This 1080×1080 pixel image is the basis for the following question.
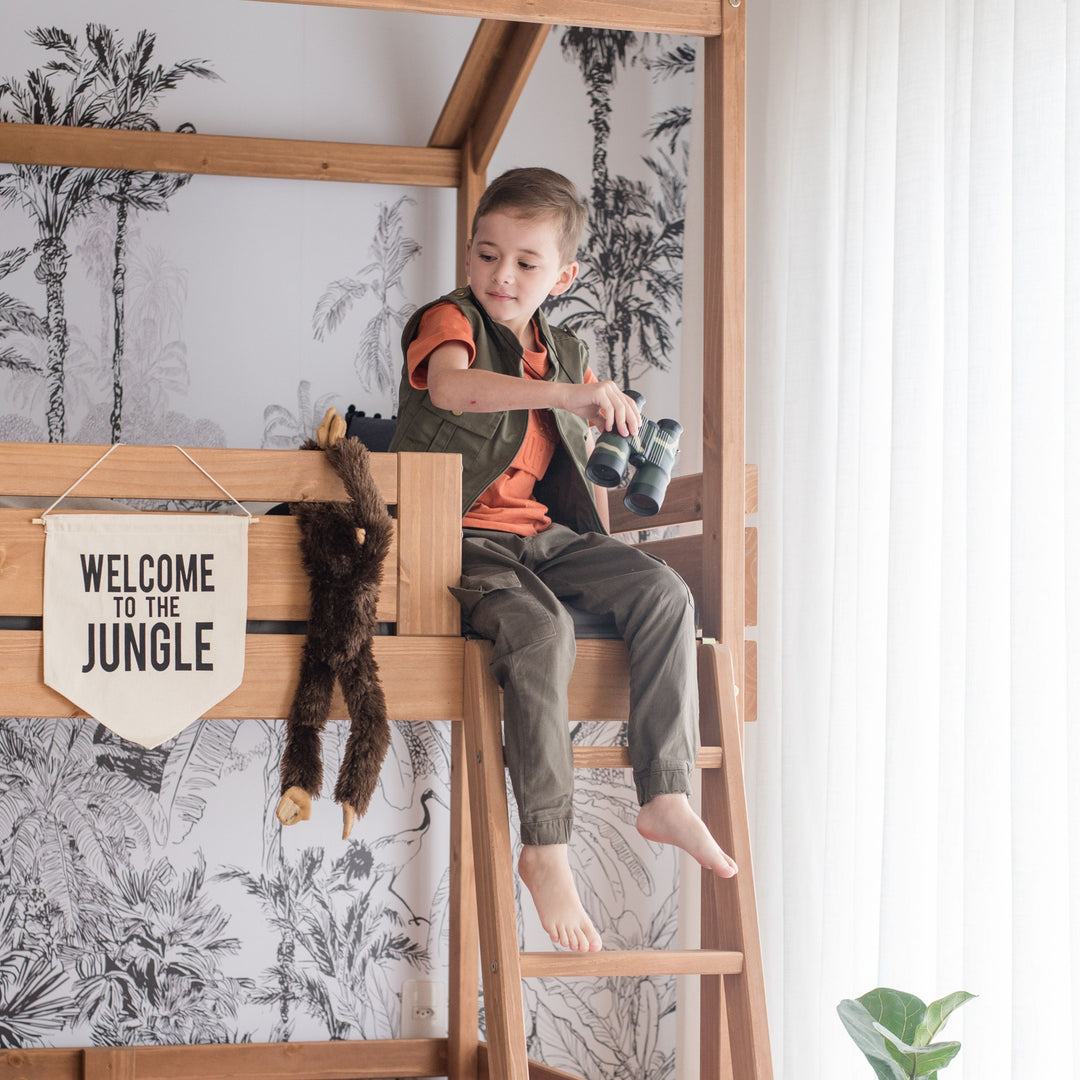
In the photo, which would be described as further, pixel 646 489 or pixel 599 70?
pixel 599 70

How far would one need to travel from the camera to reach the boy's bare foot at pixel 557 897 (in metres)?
1.46

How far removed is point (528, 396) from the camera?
1620mm

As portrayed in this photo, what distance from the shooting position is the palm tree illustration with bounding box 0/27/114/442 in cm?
254

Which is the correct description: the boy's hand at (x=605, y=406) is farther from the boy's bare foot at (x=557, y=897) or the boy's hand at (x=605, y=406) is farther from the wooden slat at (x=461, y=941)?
the wooden slat at (x=461, y=941)

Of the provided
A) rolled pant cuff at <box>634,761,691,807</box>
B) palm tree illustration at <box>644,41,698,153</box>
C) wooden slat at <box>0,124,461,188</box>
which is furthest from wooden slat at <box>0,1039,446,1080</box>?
palm tree illustration at <box>644,41,698,153</box>

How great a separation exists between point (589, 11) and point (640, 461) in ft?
2.07

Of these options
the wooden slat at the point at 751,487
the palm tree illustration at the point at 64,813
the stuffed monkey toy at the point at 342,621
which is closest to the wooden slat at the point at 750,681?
the wooden slat at the point at 751,487

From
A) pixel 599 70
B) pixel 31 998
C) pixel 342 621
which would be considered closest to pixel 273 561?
pixel 342 621

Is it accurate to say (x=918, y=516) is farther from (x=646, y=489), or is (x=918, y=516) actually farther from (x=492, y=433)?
(x=492, y=433)

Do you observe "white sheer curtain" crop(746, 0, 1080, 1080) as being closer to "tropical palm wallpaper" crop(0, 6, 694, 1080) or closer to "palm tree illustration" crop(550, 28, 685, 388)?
"palm tree illustration" crop(550, 28, 685, 388)

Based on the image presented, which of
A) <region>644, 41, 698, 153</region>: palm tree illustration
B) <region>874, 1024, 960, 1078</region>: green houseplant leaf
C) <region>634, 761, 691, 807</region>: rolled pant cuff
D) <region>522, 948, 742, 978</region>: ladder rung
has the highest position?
<region>644, 41, 698, 153</region>: palm tree illustration

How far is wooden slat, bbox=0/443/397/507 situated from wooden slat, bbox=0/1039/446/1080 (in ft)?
4.60

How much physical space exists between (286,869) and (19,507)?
4.31 ft

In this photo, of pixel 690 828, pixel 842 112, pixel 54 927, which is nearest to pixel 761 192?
pixel 842 112
